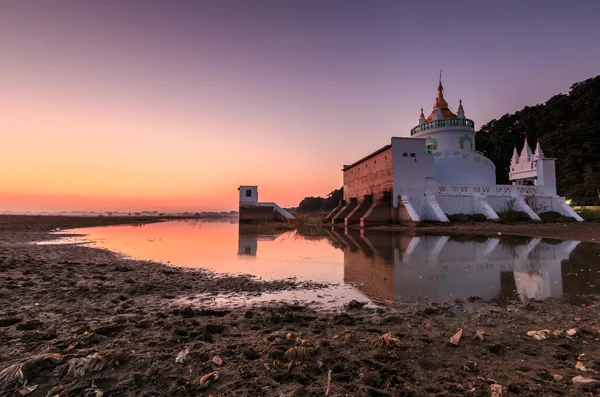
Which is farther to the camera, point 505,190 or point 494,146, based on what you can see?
point 494,146

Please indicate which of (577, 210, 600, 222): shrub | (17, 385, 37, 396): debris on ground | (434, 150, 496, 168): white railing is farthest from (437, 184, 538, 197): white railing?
(17, 385, 37, 396): debris on ground

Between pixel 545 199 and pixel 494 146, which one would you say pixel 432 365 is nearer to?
pixel 545 199

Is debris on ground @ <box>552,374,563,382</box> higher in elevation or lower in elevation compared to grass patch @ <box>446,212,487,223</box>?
lower

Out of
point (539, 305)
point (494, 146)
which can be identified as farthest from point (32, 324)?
point (494, 146)

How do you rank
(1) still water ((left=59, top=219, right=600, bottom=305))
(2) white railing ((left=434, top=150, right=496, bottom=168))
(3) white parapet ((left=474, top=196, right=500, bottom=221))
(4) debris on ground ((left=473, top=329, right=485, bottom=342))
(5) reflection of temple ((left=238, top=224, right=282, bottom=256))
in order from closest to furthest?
(4) debris on ground ((left=473, top=329, right=485, bottom=342))
(1) still water ((left=59, top=219, right=600, bottom=305))
(5) reflection of temple ((left=238, top=224, right=282, bottom=256))
(3) white parapet ((left=474, top=196, right=500, bottom=221))
(2) white railing ((left=434, top=150, right=496, bottom=168))

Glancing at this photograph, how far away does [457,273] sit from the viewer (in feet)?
25.7

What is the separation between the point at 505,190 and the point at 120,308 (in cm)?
3238

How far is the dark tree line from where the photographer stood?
38594mm

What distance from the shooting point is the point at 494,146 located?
5500 centimetres

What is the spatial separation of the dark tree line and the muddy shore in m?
42.1

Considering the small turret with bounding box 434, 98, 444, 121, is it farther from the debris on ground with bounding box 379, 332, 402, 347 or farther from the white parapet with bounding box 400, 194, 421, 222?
the debris on ground with bounding box 379, 332, 402, 347

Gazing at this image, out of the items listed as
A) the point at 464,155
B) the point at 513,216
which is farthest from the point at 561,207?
the point at 464,155

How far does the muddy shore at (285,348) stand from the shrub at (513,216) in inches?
878

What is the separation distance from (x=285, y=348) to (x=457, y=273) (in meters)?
6.24
